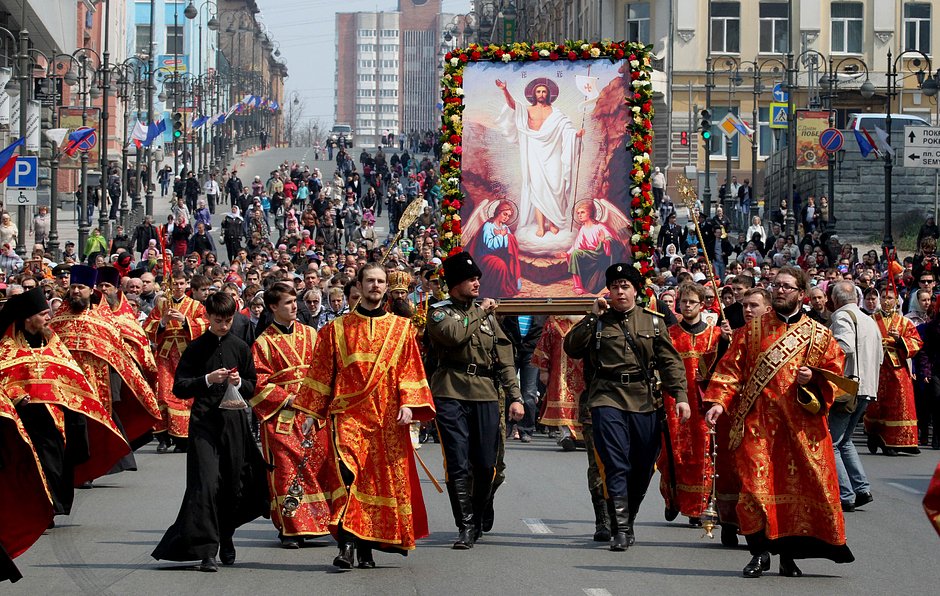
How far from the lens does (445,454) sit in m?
11.2

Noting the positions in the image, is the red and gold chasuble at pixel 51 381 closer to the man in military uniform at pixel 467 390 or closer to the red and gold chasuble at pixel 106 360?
the red and gold chasuble at pixel 106 360

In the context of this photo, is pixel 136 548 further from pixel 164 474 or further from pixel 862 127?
pixel 862 127

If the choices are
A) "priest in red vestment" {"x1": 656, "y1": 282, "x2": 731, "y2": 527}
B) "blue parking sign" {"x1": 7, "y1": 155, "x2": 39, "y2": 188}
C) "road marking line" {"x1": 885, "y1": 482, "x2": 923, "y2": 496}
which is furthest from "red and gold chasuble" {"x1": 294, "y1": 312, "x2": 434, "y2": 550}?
"blue parking sign" {"x1": 7, "y1": 155, "x2": 39, "y2": 188}

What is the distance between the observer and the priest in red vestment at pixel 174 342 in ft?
55.9

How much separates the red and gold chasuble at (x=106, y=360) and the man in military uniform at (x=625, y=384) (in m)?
4.53

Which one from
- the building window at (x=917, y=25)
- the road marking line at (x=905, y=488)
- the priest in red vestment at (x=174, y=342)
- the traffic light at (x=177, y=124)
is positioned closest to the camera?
the road marking line at (x=905, y=488)

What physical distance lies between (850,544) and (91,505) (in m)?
5.92

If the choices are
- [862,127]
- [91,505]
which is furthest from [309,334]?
Answer: [862,127]

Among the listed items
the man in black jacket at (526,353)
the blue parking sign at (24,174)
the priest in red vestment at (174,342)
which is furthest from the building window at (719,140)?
the priest in red vestment at (174,342)

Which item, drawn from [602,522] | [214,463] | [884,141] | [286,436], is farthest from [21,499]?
[884,141]

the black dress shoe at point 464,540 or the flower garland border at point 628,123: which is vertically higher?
the flower garland border at point 628,123

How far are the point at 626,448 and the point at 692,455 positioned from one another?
4.90 feet

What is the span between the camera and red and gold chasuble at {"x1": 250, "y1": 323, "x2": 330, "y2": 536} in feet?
36.9

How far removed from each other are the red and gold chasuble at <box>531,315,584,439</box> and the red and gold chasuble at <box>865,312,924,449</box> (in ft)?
Answer: 10.2
